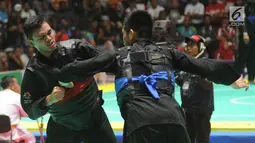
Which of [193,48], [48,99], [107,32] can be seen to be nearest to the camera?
[48,99]

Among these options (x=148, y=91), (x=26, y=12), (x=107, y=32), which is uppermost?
(x=148, y=91)

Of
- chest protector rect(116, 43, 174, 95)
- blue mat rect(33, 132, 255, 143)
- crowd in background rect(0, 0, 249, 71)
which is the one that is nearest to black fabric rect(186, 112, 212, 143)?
blue mat rect(33, 132, 255, 143)

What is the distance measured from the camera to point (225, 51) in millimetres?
11414

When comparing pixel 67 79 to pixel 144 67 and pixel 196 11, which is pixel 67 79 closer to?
pixel 144 67

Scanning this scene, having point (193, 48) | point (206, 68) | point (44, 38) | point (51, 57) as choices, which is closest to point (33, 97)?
point (51, 57)

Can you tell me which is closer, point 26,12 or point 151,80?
point 151,80

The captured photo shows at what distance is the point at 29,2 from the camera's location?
48.7 ft

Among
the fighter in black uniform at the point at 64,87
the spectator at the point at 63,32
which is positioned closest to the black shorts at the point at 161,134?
the fighter in black uniform at the point at 64,87

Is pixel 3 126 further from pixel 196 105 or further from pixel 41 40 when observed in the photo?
pixel 196 105

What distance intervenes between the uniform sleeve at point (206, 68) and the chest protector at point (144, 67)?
0.07m

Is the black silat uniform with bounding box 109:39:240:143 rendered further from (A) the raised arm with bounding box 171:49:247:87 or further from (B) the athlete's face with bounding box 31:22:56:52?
(B) the athlete's face with bounding box 31:22:56:52

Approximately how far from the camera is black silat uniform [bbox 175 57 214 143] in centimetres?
540

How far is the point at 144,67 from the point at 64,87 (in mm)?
773

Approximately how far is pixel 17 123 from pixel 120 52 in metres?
2.69
